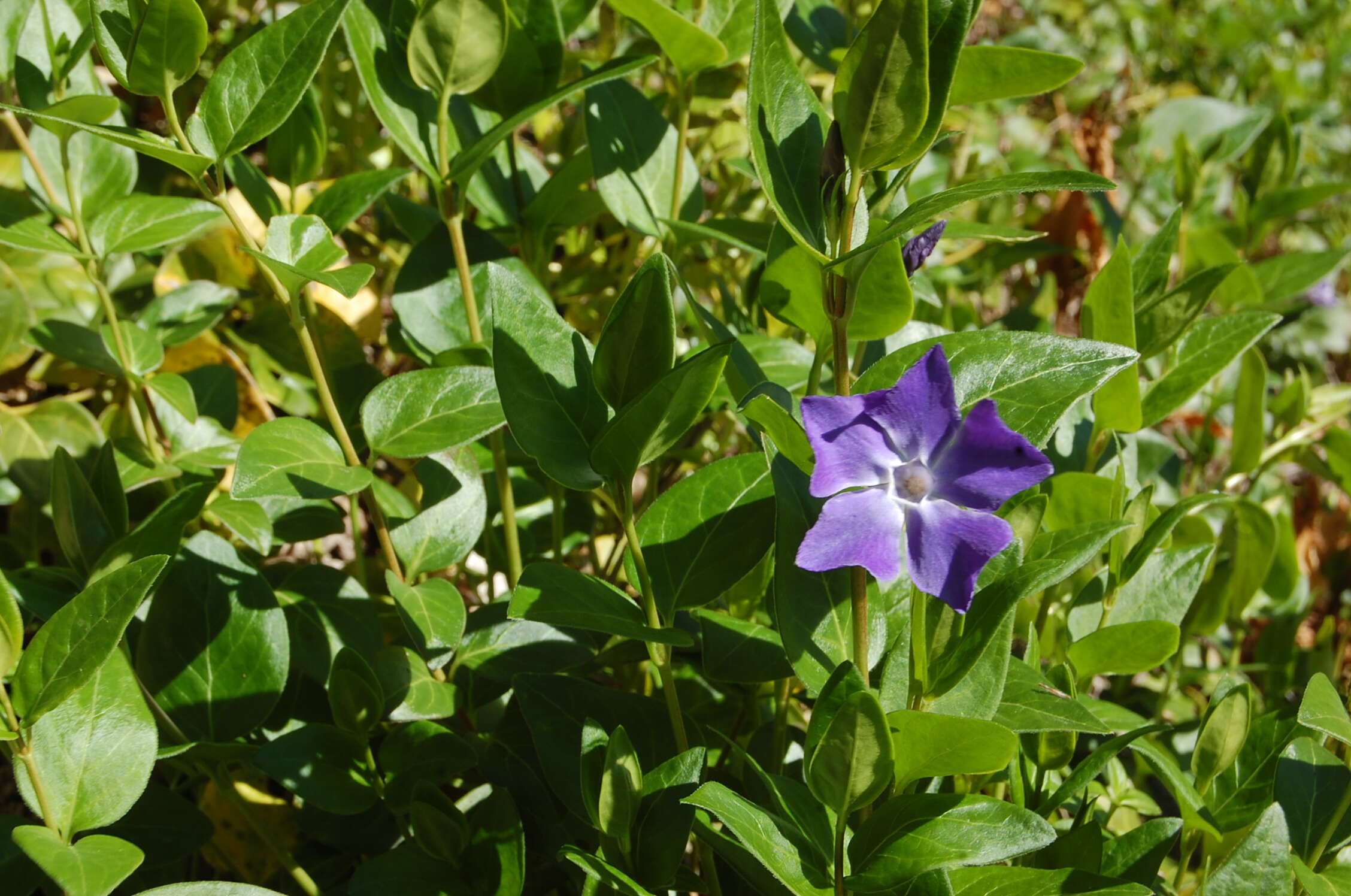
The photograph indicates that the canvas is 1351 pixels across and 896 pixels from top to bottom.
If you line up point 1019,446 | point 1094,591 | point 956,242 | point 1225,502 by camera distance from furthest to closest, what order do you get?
1. point 956,242
2. point 1225,502
3. point 1094,591
4. point 1019,446

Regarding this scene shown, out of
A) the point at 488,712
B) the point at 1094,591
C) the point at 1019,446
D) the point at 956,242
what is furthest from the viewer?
the point at 956,242

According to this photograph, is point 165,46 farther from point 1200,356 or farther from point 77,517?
point 1200,356

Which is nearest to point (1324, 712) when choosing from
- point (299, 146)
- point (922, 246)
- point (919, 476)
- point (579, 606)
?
point (919, 476)

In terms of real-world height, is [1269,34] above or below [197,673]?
above

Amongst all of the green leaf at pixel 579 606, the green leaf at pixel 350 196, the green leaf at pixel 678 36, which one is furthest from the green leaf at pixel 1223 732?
the green leaf at pixel 350 196

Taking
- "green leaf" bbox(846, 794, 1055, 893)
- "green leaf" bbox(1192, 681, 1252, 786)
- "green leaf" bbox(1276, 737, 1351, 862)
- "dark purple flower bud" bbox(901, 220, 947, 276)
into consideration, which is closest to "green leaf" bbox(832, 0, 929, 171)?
"dark purple flower bud" bbox(901, 220, 947, 276)

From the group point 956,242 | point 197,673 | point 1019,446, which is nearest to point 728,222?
point 1019,446

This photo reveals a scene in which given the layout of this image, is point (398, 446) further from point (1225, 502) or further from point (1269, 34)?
point (1269, 34)

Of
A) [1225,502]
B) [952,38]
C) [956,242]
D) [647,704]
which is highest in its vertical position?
[952,38]
